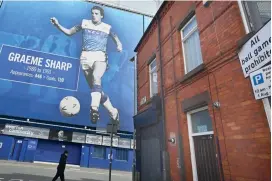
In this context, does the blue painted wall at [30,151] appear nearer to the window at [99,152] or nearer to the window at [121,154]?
the window at [99,152]

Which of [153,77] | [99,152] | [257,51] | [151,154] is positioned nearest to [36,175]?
[151,154]

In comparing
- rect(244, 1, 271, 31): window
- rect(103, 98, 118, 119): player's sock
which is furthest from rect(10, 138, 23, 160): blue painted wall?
rect(244, 1, 271, 31): window

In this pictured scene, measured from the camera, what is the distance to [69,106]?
1008 inches

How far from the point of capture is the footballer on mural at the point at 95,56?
Result: 27297 millimetres

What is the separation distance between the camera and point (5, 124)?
22578 mm

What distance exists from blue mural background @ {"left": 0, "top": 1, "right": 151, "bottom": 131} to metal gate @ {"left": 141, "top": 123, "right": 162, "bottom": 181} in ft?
56.8

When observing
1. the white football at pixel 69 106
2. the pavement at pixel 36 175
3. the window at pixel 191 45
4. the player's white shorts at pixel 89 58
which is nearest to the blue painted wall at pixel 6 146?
the white football at pixel 69 106

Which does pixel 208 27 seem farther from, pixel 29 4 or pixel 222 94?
pixel 29 4

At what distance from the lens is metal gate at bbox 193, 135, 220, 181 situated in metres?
5.23

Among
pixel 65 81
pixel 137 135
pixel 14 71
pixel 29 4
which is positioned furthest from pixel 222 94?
pixel 29 4

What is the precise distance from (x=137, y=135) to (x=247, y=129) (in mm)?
7086

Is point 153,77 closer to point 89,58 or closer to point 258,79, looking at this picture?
point 258,79

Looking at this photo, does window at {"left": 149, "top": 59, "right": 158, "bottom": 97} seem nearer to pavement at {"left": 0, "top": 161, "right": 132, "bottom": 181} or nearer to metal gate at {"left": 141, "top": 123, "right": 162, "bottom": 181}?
metal gate at {"left": 141, "top": 123, "right": 162, "bottom": 181}

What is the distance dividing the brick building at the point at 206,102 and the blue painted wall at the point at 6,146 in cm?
1896
